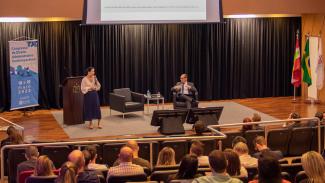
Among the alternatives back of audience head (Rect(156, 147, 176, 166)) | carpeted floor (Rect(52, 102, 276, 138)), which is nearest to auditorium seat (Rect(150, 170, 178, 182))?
back of audience head (Rect(156, 147, 176, 166))

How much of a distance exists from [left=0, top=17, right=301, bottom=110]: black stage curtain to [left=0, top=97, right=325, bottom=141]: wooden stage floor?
0.69m

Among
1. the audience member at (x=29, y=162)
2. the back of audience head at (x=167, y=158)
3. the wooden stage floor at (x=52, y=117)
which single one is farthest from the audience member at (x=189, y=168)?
the wooden stage floor at (x=52, y=117)

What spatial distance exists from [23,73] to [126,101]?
266 centimetres

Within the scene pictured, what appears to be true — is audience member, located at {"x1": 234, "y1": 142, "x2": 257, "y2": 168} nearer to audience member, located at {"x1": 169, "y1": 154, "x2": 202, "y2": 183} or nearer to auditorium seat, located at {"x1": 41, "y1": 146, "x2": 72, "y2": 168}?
audience member, located at {"x1": 169, "y1": 154, "x2": 202, "y2": 183}

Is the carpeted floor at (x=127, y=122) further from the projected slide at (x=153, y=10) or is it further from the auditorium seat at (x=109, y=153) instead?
the auditorium seat at (x=109, y=153)

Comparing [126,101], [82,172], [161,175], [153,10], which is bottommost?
[161,175]

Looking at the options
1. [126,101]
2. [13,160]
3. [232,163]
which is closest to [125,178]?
[232,163]

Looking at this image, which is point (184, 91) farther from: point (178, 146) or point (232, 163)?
point (232, 163)

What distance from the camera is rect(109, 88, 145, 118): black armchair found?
13383 mm

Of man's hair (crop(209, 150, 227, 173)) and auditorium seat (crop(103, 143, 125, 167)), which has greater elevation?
man's hair (crop(209, 150, 227, 173))

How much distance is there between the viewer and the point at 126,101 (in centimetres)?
1392

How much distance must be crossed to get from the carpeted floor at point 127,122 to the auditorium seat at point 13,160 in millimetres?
3800

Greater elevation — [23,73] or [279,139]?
[23,73]

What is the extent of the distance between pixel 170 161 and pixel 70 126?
6.88 metres
